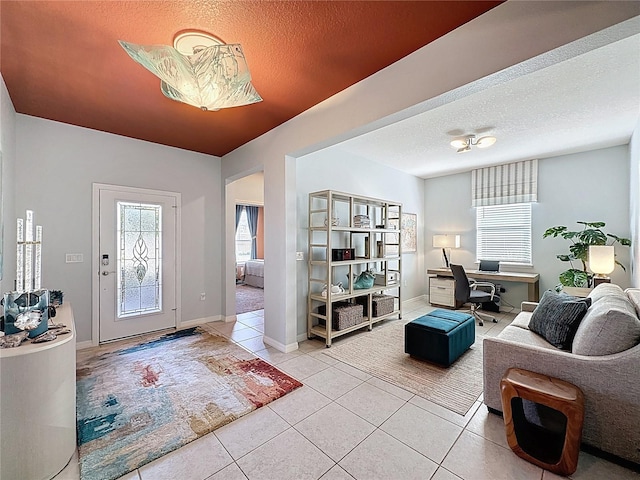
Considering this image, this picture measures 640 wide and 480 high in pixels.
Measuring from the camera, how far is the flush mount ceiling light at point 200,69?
1.62 meters

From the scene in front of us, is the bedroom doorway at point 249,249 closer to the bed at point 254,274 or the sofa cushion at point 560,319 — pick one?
the bed at point 254,274

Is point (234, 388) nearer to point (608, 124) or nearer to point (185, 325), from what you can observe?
point (185, 325)

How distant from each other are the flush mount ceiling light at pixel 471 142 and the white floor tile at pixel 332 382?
3312 millimetres

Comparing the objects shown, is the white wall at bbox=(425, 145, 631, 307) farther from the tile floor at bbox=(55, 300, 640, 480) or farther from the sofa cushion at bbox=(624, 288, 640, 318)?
the tile floor at bbox=(55, 300, 640, 480)

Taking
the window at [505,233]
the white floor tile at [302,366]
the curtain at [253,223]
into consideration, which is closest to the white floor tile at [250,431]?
the white floor tile at [302,366]

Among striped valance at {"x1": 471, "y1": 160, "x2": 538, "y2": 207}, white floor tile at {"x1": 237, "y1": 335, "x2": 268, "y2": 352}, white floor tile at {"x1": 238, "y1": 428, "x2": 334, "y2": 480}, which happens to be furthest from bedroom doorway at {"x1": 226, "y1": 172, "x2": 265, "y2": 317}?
striped valance at {"x1": 471, "y1": 160, "x2": 538, "y2": 207}

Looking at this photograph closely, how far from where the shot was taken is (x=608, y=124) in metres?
3.38

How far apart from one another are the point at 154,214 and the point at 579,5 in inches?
182

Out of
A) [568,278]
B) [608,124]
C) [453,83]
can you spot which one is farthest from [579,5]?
[568,278]

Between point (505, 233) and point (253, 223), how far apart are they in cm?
764

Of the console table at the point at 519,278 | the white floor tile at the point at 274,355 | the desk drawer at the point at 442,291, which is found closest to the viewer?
the white floor tile at the point at 274,355

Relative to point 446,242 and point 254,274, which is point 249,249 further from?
point 446,242

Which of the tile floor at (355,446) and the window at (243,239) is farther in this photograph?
the window at (243,239)

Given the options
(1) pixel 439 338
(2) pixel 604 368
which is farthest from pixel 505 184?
(2) pixel 604 368
